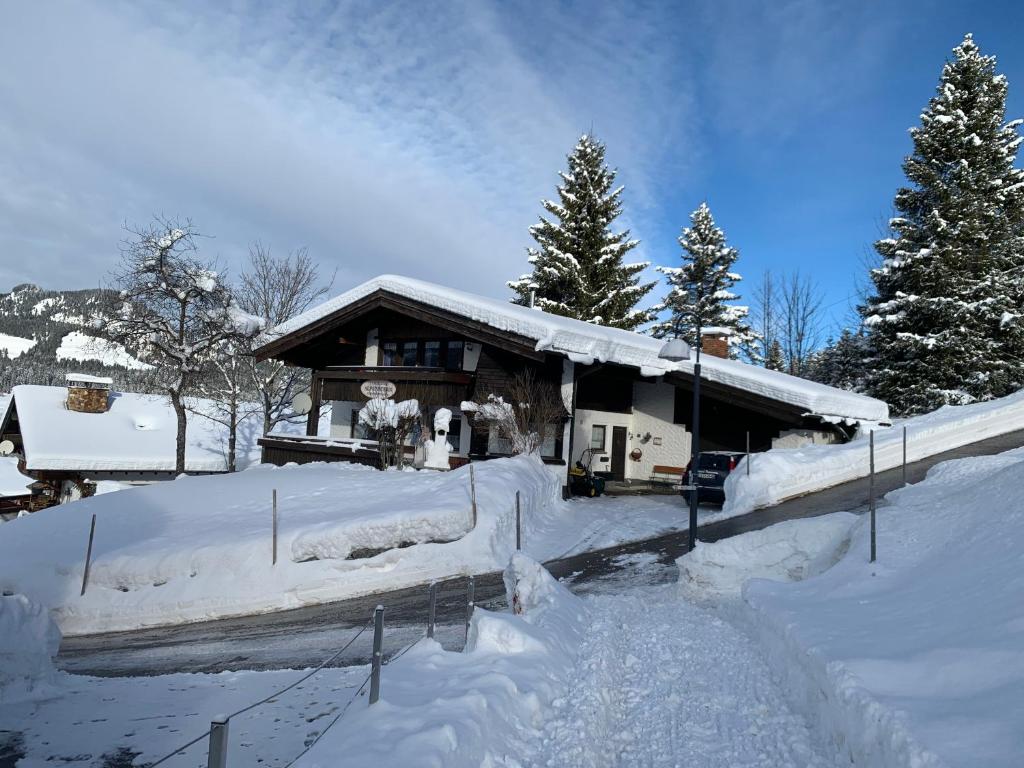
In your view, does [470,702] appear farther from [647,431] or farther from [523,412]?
[647,431]

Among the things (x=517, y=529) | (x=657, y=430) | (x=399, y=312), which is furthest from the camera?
(x=657, y=430)

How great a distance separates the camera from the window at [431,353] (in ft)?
79.8

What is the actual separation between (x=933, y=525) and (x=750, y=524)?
235 inches

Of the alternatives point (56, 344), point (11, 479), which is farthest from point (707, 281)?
point (56, 344)

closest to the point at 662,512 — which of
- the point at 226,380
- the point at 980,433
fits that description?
the point at 980,433

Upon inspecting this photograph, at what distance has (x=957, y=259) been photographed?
24.9m

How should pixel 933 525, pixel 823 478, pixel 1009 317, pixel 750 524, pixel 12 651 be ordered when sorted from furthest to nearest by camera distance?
pixel 1009 317 → pixel 823 478 → pixel 750 524 → pixel 933 525 → pixel 12 651

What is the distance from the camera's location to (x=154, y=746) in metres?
4.95

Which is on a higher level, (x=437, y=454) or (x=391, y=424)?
(x=391, y=424)

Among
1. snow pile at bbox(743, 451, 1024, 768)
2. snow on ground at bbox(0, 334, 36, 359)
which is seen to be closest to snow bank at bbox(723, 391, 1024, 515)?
snow pile at bbox(743, 451, 1024, 768)

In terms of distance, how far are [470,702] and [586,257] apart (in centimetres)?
3328

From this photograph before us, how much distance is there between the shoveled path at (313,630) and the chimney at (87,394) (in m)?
24.6

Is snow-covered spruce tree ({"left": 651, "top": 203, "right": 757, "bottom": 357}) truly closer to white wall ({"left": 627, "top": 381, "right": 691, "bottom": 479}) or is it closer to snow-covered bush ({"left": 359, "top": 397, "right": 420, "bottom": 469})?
white wall ({"left": 627, "top": 381, "right": 691, "bottom": 479})

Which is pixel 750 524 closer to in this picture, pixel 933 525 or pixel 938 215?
pixel 933 525
